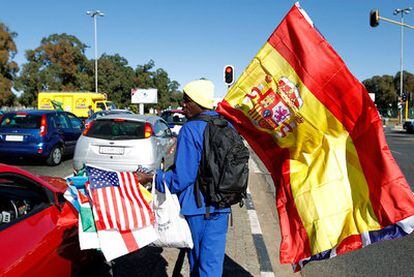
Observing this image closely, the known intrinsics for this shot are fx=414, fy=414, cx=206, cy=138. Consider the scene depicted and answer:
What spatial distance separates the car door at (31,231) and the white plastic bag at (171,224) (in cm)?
79

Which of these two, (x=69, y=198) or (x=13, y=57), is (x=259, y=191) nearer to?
(x=69, y=198)

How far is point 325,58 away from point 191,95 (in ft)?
3.09

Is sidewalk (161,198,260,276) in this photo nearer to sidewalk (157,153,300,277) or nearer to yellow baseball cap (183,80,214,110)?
sidewalk (157,153,300,277)

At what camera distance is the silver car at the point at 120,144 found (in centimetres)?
832

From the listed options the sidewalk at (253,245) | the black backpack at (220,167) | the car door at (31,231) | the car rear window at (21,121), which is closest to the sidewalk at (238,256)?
the sidewalk at (253,245)

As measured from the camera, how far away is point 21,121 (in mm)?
11984

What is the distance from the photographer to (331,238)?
272 cm

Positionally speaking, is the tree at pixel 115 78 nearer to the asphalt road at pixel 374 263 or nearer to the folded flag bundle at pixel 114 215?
the asphalt road at pixel 374 263

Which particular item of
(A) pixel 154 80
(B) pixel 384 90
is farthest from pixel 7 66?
(B) pixel 384 90

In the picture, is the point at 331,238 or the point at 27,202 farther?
the point at 27,202

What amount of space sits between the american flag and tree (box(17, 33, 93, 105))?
176 feet

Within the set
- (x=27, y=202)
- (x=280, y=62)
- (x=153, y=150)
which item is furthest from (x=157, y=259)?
(x=153, y=150)

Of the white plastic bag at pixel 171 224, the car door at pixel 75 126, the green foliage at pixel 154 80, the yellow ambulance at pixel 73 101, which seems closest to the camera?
the white plastic bag at pixel 171 224

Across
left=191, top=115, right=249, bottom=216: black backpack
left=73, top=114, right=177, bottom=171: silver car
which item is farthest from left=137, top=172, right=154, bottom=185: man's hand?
left=73, top=114, right=177, bottom=171: silver car
